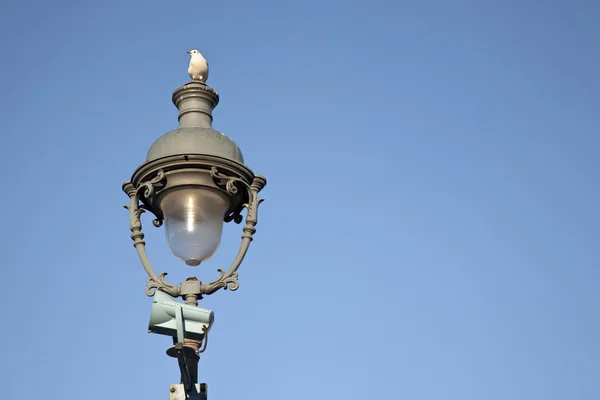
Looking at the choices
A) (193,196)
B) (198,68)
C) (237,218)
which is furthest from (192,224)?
(198,68)

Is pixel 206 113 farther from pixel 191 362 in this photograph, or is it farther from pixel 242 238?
pixel 191 362

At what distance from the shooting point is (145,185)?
8.31 meters

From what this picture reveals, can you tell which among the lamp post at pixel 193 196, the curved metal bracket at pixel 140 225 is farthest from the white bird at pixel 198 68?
the curved metal bracket at pixel 140 225

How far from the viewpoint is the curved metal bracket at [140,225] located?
26.3 feet

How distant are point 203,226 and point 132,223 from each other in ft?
1.80

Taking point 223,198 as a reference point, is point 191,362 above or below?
below

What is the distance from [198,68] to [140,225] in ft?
5.29

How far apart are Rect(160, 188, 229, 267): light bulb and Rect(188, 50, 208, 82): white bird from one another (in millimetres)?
1374


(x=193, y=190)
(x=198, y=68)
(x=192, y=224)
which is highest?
(x=198, y=68)

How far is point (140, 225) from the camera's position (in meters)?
8.40

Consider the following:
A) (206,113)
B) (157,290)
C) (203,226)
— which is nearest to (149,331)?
(157,290)

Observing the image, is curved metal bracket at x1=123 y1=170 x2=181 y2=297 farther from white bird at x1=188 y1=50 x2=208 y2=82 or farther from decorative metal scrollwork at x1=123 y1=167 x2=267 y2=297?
white bird at x1=188 y1=50 x2=208 y2=82

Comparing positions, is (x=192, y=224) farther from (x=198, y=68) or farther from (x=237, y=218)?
(x=198, y=68)

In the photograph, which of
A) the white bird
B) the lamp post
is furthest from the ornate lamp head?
the white bird
